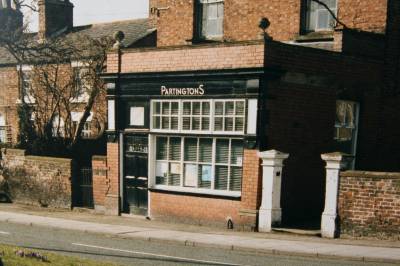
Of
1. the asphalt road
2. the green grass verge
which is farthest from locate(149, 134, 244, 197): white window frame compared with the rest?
the green grass verge

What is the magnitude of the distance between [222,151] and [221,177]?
77 centimetres

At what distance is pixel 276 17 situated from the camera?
20156 mm

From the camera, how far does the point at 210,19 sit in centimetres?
2233

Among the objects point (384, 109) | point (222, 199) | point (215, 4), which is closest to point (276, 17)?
point (215, 4)

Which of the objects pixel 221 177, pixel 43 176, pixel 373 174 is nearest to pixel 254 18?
pixel 221 177

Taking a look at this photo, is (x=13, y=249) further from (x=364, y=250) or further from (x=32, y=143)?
(x=32, y=143)

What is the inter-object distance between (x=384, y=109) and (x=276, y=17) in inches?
206

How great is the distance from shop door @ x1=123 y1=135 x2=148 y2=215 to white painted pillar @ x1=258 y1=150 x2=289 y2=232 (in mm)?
4453

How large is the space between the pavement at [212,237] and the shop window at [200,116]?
290 centimetres

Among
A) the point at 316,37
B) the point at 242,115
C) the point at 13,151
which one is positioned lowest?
the point at 13,151

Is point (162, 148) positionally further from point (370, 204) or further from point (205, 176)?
point (370, 204)

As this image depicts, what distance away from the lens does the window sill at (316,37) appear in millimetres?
18375

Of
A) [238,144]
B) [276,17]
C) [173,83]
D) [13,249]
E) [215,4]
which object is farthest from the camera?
[215,4]

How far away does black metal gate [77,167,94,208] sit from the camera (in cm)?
1923
